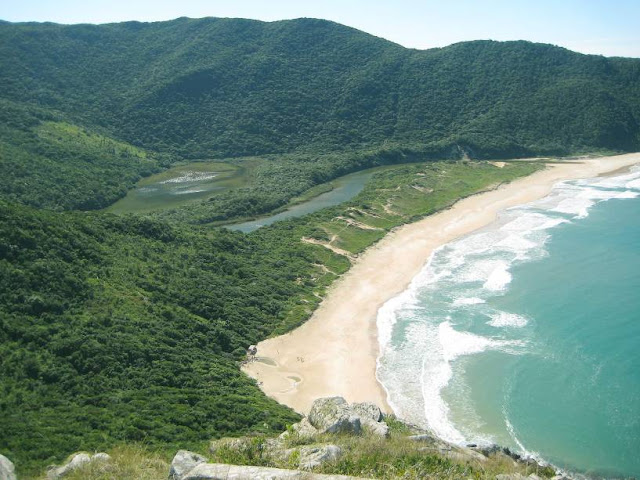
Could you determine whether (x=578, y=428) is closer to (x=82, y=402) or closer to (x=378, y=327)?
(x=378, y=327)

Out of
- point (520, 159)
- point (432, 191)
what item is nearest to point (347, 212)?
point (432, 191)

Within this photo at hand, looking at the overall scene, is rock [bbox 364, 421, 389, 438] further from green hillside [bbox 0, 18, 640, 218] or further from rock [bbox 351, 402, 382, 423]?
green hillside [bbox 0, 18, 640, 218]

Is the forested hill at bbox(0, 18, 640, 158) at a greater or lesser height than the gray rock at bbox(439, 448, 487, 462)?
greater

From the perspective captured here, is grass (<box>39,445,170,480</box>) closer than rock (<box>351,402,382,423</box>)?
Yes

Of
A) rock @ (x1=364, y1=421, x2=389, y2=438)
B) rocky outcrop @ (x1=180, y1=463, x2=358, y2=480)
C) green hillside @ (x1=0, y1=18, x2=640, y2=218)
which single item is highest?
green hillside @ (x1=0, y1=18, x2=640, y2=218)

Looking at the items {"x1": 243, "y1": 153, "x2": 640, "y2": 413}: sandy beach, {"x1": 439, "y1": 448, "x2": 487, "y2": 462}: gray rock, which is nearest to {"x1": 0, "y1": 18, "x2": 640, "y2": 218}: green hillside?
{"x1": 243, "y1": 153, "x2": 640, "y2": 413}: sandy beach

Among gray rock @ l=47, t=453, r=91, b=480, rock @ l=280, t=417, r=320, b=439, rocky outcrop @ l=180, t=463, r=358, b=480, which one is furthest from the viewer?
rock @ l=280, t=417, r=320, b=439

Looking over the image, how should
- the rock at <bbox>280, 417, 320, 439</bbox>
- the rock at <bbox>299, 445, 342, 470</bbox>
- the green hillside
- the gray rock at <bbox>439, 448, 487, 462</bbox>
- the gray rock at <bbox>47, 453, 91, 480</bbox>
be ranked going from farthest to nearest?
the green hillside, the rock at <bbox>280, 417, 320, 439</bbox>, the gray rock at <bbox>439, 448, 487, 462</bbox>, the gray rock at <bbox>47, 453, 91, 480</bbox>, the rock at <bbox>299, 445, 342, 470</bbox>

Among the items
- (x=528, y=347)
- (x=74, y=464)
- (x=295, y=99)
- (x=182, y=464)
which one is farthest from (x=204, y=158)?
(x=182, y=464)
